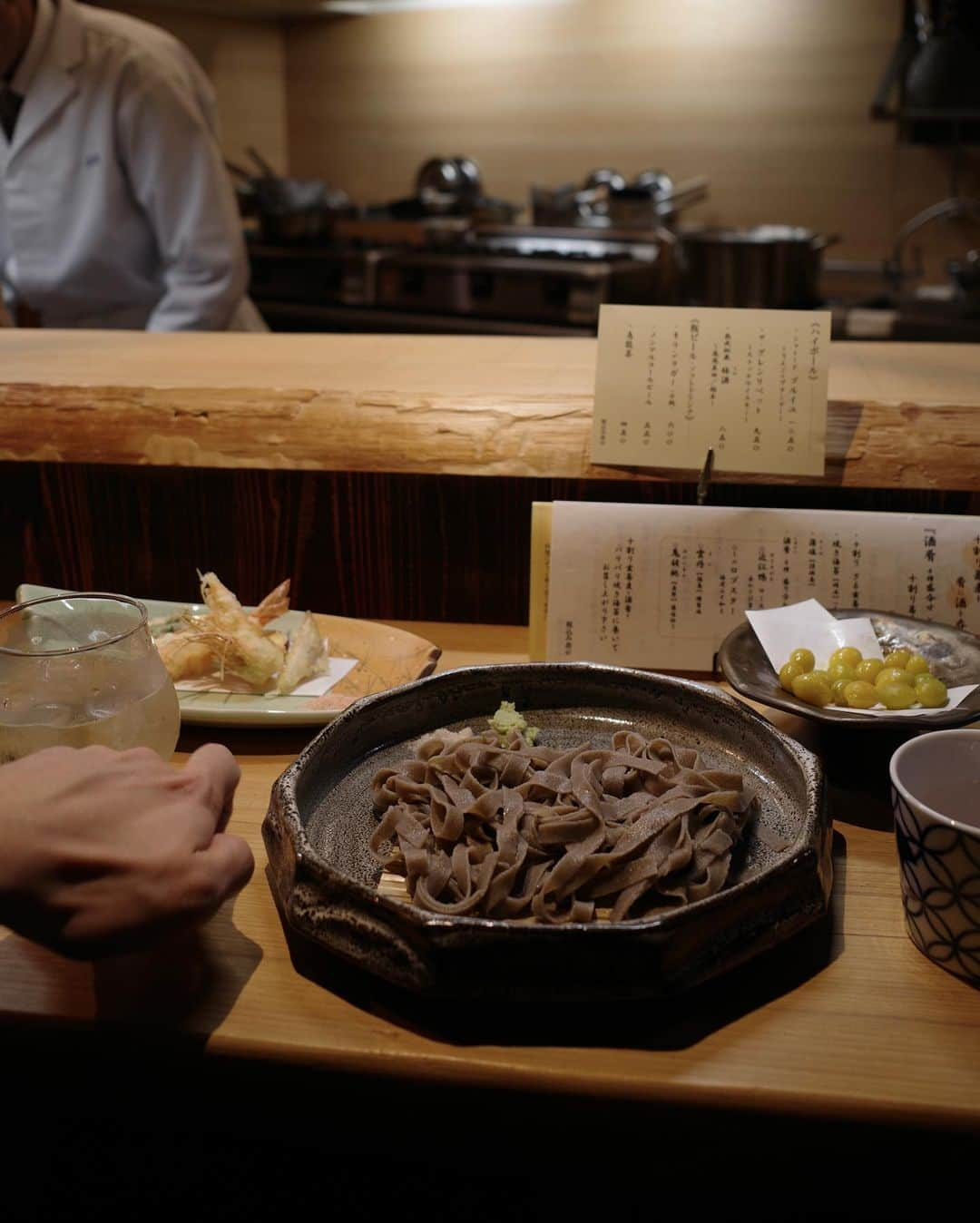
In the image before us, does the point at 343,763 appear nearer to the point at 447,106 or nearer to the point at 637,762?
the point at 637,762

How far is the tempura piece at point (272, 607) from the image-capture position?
1.51 m

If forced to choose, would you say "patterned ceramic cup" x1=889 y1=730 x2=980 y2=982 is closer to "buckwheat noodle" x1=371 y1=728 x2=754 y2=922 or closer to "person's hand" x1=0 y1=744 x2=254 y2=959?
"buckwheat noodle" x1=371 y1=728 x2=754 y2=922

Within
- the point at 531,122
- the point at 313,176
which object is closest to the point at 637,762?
the point at 531,122

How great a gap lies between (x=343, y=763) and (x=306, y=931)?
11.4 inches

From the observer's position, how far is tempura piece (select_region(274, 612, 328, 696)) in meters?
1.43

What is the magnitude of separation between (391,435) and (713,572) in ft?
1.64

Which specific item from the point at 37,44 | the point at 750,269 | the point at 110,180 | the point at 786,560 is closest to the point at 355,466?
the point at 786,560

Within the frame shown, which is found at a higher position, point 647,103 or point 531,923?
point 647,103

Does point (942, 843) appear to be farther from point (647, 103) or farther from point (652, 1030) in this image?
point (647, 103)

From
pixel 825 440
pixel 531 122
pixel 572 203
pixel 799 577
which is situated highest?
pixel 531 122

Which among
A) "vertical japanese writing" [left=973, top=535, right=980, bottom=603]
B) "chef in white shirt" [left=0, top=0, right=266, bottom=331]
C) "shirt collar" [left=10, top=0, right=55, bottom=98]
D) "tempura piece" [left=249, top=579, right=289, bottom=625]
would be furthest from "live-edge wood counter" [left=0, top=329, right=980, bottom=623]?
"shirt collar" [left=10, top=0, right=55, bottom=98]

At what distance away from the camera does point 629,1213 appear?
1145 mm

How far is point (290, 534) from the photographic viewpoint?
177 centimetres

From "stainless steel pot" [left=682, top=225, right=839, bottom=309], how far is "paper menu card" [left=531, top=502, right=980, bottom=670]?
2.47 m
